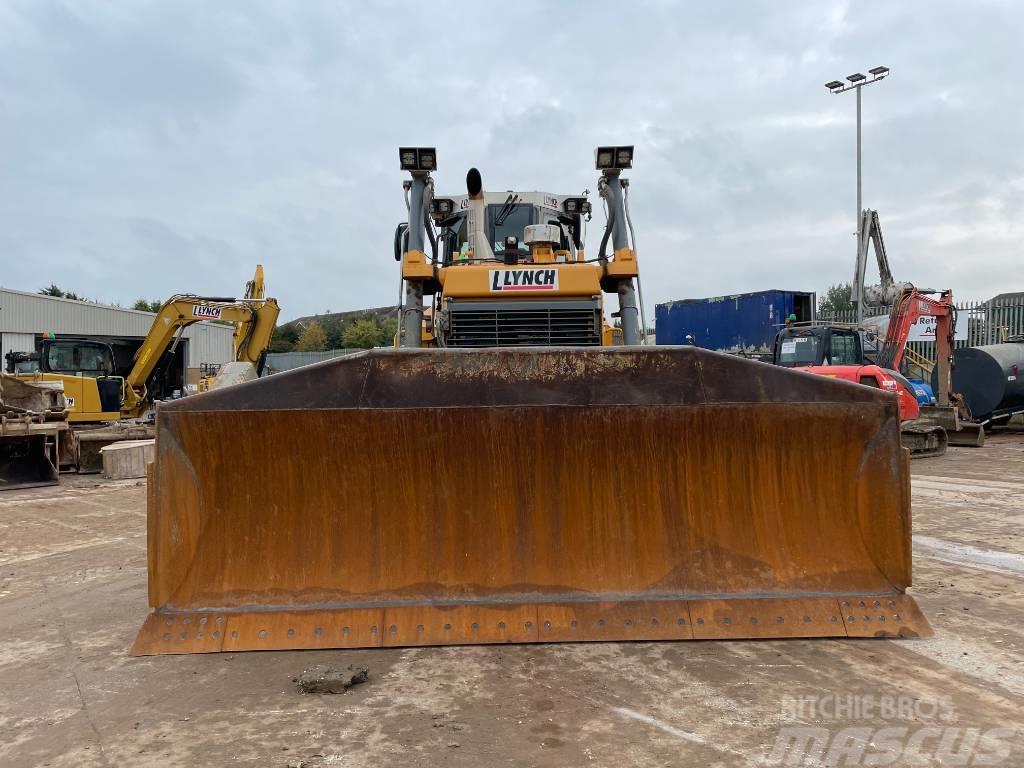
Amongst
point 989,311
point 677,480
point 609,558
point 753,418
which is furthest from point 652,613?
point 989,311

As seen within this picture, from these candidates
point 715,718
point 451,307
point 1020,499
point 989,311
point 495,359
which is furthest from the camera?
point 989,311

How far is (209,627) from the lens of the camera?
334 centimetres

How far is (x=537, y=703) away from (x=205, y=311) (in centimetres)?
1363

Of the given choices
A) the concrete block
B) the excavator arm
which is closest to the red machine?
the excavator arm

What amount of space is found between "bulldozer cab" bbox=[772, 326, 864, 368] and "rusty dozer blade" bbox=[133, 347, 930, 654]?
1047 cm

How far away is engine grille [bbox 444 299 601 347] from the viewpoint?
5453mm

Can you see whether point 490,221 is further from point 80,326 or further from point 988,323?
point 80,326

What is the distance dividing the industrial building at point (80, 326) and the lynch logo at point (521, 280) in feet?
76.1

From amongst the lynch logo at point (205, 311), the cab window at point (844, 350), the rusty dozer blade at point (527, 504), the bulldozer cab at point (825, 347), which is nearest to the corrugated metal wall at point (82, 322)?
the lynch logo at point (205, 311)

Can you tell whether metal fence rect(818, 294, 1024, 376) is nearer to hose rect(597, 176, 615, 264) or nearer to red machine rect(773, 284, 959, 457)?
red machine rect(773, 284, 959, 457)

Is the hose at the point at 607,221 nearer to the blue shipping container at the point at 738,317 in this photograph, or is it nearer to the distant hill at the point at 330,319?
the blue shipping container at the point at 738,317

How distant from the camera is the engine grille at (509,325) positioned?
5453 millimetres

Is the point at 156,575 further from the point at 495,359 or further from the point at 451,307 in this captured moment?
the point at 451,307

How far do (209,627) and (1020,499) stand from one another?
8.23 meters
